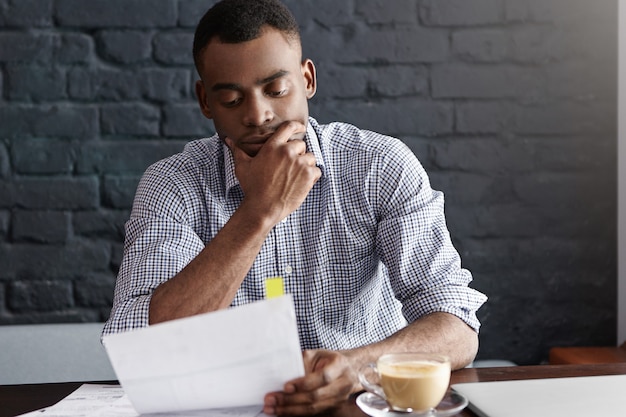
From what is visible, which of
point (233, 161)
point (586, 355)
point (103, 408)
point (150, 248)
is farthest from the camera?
point (586, 355)

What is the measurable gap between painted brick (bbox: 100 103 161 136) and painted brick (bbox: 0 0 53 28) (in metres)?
0.27

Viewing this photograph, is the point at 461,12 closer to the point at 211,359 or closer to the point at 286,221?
the point at 286,221

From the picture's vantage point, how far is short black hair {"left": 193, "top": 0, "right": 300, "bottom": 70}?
1418 millimetres

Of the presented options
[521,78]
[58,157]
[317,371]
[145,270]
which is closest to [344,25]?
[521,78]

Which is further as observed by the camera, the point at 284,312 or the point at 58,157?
the point at 58,157

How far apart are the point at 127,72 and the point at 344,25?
22.6 inches

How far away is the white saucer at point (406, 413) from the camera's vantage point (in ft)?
3.02

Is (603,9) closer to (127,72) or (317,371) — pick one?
(127,72)

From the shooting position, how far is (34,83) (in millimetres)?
1982

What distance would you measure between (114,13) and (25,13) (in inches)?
8.7

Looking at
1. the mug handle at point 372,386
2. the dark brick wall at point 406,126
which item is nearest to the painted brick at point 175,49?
the dark brick wall at point 406,126

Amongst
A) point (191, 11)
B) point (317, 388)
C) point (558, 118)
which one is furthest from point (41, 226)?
point (558, 118)

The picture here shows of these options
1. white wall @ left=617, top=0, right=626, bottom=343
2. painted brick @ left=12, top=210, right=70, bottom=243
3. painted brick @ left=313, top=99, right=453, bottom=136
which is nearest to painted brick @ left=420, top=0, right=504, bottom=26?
painted brick @ left=313, top=99, right=453, bottom=136

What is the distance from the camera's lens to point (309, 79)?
5.21ft
